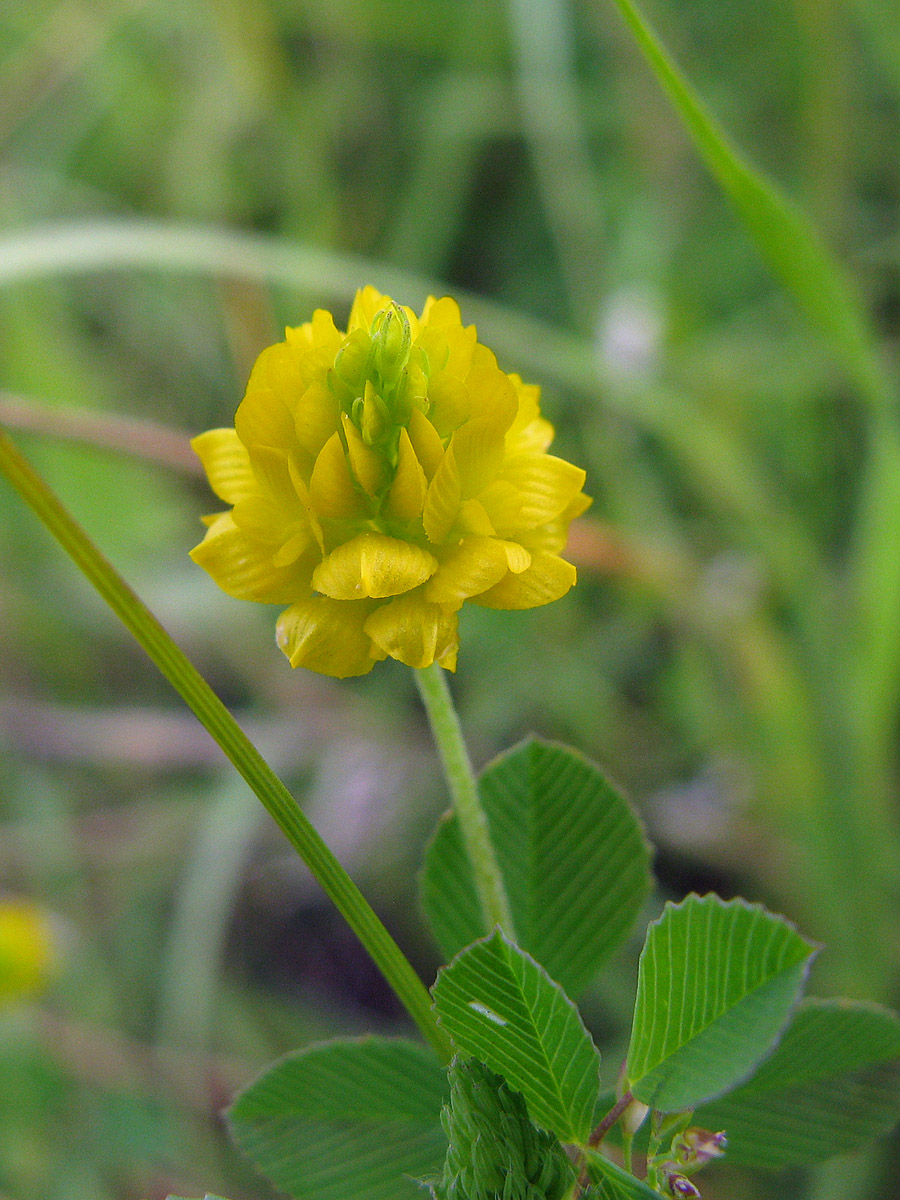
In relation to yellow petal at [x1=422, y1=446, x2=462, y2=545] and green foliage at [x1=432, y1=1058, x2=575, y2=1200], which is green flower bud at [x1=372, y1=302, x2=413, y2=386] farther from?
green foliage at [x1=432, y1=1058, x2=575, y2=1200]

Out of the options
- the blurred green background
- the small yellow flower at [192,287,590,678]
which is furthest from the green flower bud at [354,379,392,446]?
the blurred green background

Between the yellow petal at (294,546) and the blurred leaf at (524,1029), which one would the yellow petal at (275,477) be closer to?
the yellow petal at (294,546)

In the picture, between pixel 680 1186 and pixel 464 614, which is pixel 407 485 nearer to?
pixel 680 1186

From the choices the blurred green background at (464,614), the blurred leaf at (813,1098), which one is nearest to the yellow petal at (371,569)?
the blurred leaf at (813,1098)

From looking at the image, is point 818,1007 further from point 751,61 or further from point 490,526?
point 751,61

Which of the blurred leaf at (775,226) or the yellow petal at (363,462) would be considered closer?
the yellow petal at (363,462)
